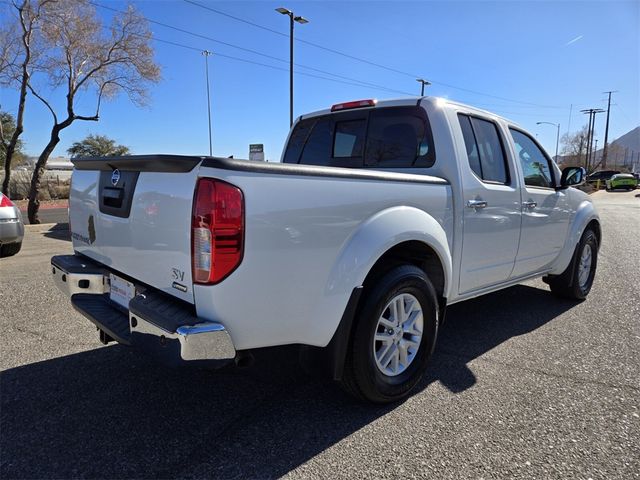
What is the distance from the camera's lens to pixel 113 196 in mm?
2701

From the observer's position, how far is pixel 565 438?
253 cm

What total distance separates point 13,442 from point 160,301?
1.12 metres

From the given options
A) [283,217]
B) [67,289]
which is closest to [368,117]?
[283,217]

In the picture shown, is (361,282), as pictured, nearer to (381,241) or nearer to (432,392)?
(381,241)

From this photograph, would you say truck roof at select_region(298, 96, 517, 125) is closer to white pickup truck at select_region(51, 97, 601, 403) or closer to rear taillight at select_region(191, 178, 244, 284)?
white pickup truck at select_region(51, 97, 601, 403)

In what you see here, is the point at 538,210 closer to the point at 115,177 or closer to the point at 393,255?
the point at 393,255

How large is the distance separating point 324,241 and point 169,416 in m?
1.41

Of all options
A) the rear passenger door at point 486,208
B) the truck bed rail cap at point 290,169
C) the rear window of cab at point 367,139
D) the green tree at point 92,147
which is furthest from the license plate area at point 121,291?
the green tree at point 92,147

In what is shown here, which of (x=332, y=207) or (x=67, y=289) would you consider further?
(x=67, y=289)

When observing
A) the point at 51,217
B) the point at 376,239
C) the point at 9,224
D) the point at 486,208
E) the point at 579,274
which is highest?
the point at 486,208

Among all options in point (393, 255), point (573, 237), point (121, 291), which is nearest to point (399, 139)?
point (393, 255)

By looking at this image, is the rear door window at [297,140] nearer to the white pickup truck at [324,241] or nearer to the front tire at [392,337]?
the white pickup truck at [324,241]

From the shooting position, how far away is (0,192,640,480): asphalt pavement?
2.27 m

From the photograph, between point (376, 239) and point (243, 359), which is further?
point (376, 239)
